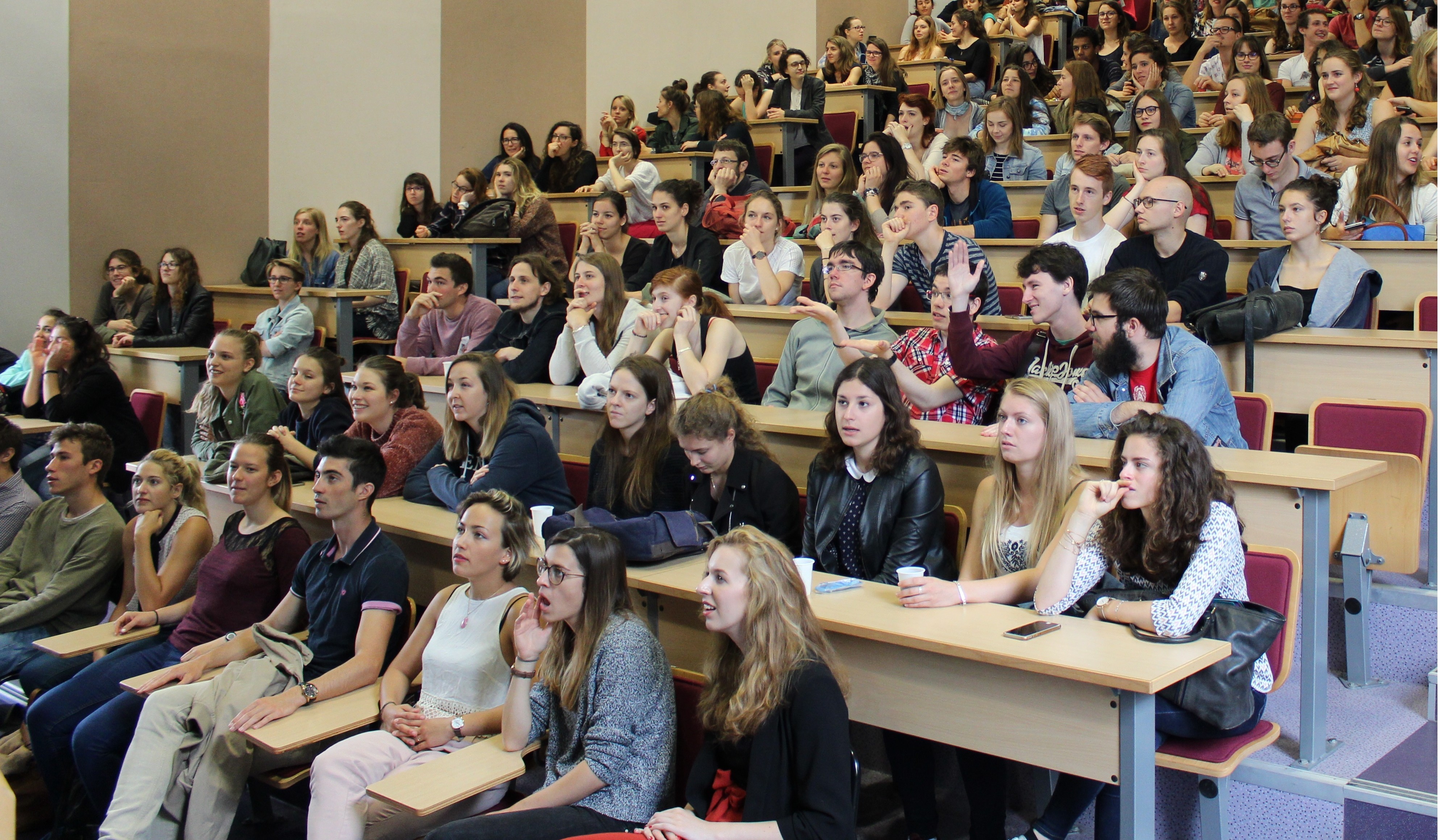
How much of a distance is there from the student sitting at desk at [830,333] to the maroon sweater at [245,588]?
153 cm

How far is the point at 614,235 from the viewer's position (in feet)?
18.6

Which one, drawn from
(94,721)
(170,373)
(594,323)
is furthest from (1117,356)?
(170,373)

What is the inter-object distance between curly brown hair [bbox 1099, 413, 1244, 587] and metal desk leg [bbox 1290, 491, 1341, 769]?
1.02 ft

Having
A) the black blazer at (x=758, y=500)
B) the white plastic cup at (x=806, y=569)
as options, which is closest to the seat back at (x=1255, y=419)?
the black blazer at (x=758, y=500)

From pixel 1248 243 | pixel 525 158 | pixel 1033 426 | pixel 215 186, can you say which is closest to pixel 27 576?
pixel 1033 426

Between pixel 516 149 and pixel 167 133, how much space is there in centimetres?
203

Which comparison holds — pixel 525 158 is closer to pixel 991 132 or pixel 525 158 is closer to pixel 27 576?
pixel 991 132

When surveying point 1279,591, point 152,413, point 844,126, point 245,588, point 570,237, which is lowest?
point 245,588

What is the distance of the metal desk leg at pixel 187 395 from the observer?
5.16m

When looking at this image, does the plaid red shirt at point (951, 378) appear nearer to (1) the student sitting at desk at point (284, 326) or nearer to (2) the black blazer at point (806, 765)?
(2) the black blazer at point (806, 765)

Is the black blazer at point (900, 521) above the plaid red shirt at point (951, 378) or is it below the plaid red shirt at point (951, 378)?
below

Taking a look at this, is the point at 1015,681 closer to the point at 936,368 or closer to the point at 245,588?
the point at 936,368

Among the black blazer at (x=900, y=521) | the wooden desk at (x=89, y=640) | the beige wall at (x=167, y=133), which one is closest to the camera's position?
the black blazer at (x=900, y=521)

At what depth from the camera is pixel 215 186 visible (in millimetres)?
6758
